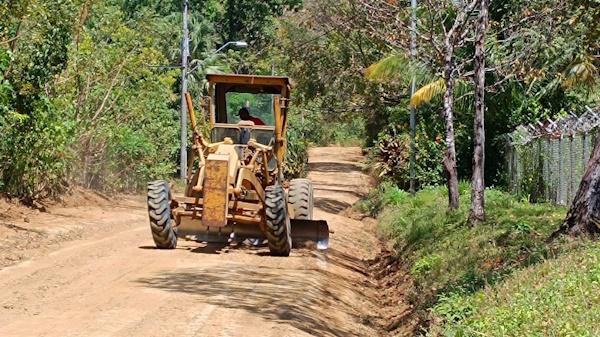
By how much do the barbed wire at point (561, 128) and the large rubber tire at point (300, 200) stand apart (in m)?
5.72

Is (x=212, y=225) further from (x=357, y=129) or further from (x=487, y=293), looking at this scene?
(x=357, y=129)

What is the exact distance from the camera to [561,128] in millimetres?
22000

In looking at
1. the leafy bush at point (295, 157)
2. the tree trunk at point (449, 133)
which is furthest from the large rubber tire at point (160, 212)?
the leafy bush at point (295, 157)

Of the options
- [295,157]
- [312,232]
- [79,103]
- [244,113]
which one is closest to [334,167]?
[295,157]

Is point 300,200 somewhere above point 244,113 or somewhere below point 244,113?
below

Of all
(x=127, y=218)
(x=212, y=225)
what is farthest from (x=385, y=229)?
(x=212, y=225)

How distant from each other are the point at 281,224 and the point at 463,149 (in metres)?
16.6

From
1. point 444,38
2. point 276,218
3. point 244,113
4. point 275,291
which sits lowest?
point 275,291

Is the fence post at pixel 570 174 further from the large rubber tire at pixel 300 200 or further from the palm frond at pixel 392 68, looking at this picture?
the palm frond at pixel 392 68

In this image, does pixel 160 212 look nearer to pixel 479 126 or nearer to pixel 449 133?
pixel 479 126

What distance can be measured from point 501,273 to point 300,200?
7.59 m

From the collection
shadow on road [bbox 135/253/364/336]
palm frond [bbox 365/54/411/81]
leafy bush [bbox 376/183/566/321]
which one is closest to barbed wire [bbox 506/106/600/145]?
leafy bush [bbox 376/183/566/321]

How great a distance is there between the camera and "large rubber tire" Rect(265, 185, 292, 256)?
16359 mm

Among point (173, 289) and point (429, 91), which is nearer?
point (173, 289)
